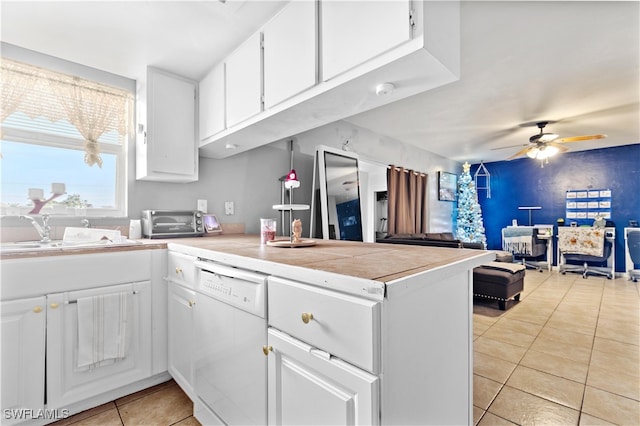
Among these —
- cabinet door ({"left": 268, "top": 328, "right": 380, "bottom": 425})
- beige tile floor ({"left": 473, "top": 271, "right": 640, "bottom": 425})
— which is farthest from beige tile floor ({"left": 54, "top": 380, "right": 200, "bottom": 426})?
beige tile floor ({"left": 473, "top": 271, "right": 640, "bottom": 425})

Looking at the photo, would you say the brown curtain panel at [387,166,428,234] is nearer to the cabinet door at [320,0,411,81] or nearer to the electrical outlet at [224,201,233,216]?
→ the electrical outlet at [224,201,233,216]

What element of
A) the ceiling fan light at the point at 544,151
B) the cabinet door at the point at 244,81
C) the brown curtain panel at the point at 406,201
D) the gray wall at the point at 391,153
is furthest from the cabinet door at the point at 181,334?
the ceiling fan light at the point at 544,151

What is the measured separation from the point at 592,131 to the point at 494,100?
8.57ft

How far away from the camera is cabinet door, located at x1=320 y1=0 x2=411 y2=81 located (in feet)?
3.48

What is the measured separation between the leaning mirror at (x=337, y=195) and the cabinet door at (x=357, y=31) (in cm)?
177

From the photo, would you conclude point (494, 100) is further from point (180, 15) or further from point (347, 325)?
point (347, 325)

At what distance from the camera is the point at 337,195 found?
128 inches

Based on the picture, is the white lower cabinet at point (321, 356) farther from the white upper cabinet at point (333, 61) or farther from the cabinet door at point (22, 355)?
the cabinet door at point (22, 355)

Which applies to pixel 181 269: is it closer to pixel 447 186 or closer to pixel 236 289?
pixel 236 289

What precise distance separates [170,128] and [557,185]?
7.28 meters

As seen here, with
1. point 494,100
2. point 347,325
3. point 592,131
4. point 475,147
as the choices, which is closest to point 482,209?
point 475,147

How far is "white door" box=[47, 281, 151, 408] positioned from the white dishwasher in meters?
0.50

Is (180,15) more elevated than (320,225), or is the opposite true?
(180,15)

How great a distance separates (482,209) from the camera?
706 cm
